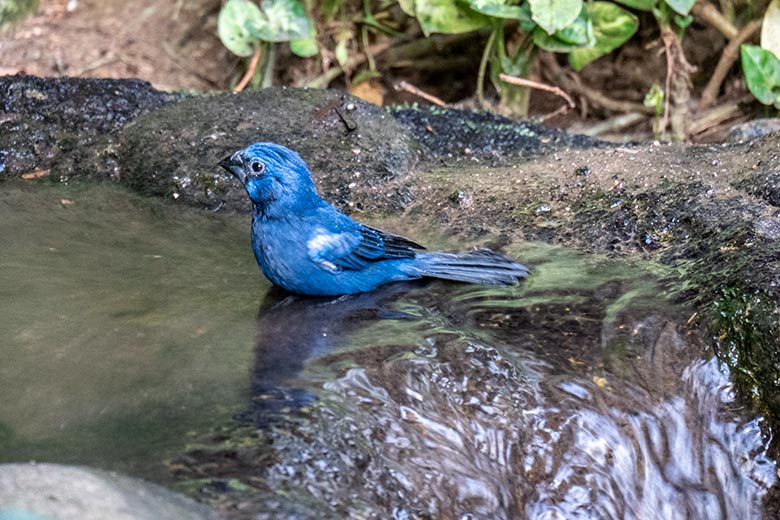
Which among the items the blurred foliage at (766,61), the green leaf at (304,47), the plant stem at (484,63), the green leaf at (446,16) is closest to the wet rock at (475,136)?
the green leaf at (446,16)

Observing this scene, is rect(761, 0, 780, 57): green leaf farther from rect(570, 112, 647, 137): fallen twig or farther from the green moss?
the green moss

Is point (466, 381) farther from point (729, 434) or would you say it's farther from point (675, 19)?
point (675, 19)

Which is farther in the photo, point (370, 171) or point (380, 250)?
point (370, 171)

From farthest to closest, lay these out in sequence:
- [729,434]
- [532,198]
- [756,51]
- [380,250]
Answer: [756,51], [532,198], [380,250], [729,434]

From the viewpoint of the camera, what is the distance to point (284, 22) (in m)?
7.82

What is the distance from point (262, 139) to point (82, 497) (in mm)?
3474

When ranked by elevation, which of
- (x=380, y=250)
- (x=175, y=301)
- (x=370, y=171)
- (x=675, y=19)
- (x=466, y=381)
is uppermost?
(x=675, y=19)

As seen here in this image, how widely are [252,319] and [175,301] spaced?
14.6 inches

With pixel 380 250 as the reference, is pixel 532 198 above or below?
above

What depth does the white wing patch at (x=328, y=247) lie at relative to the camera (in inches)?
169

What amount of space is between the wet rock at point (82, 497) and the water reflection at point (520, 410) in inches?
18.8

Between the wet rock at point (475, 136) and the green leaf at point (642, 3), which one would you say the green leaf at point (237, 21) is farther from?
the green leaf at point (642, 3)

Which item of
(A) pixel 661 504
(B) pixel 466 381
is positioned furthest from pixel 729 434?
(B) pixel 466 381

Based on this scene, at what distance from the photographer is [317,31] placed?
27.7 ft
